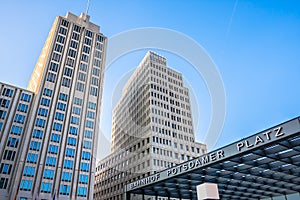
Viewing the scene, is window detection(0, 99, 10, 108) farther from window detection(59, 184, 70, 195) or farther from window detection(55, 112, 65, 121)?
window detection(59, 184, 70, 195)

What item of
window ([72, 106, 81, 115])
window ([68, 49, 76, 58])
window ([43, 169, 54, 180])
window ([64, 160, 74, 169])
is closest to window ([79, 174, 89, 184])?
window ([64, 160, 74, 169])

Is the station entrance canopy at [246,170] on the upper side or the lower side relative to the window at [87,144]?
lower

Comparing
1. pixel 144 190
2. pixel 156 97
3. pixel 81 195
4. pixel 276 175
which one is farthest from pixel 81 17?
pixel 276 175

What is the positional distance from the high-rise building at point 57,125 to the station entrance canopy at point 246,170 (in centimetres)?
3383

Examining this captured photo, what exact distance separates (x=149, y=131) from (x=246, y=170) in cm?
4887

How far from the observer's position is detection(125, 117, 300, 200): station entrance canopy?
1581 cm

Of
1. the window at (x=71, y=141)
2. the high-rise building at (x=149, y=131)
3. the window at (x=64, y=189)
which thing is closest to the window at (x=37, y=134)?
the window at (x=71, y=141)

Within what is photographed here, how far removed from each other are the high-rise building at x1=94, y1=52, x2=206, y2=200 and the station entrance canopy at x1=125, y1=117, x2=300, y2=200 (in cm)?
3543

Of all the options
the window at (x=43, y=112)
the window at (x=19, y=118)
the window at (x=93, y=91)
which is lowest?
the window at (x=19, y=118)

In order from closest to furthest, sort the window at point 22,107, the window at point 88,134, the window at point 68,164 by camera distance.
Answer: the window at point 68,164, the window at point 22,107, the window at point 88,134

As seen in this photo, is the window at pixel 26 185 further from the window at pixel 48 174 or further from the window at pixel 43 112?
the window at pixel 43 112

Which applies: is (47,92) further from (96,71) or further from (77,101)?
(96,71)

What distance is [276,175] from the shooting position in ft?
74.8

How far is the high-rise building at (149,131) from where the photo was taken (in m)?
67.6
